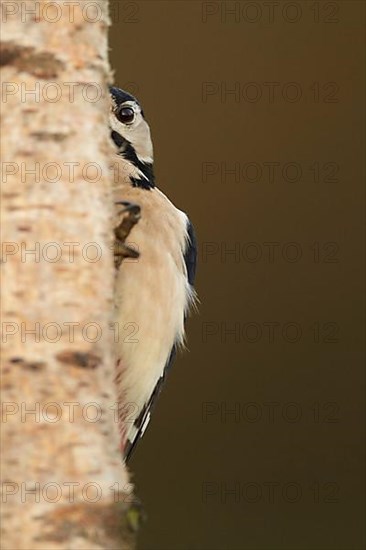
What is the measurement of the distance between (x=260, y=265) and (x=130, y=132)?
1.57 m

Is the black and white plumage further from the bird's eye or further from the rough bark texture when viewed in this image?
the rough bark texture

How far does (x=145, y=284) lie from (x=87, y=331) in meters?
0.87

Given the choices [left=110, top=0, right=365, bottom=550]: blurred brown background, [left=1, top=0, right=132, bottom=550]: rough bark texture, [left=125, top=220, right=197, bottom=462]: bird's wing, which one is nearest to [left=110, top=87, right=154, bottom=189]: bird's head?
[left=125, top=220, right=197, bottom=462]: bird's wing

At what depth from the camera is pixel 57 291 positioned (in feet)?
3.46

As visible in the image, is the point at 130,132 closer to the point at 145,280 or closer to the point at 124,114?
the point at 124,114

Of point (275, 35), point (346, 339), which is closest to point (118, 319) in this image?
point (275, 35)

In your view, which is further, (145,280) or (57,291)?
(145,280)

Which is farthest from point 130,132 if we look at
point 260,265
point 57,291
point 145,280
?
point 260,265

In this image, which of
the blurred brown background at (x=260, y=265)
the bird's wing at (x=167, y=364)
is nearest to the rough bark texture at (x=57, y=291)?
the bird's wing at (x=167, y=364)

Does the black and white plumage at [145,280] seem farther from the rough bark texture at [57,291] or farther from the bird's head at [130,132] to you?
the rough bark texture at [57,291]

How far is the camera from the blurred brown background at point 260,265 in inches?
131

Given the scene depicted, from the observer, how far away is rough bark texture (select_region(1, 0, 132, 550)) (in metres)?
1.01

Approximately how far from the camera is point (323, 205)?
11.8ft

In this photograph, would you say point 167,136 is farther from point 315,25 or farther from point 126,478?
point 126,478
